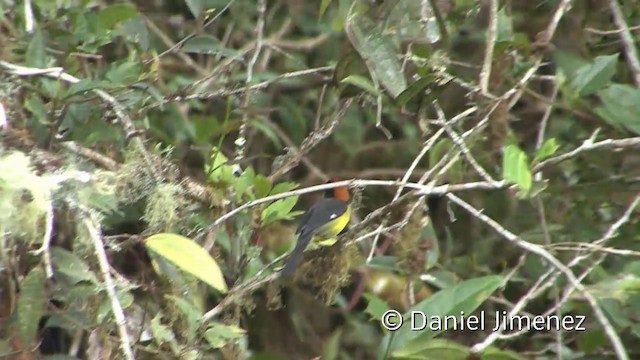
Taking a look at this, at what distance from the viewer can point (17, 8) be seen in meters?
2.11

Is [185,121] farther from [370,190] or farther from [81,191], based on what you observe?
[81,191]

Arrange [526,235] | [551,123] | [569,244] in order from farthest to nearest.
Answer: [551,123], [526,235], [569,244]

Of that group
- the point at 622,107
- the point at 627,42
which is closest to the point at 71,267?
the point at 622,107

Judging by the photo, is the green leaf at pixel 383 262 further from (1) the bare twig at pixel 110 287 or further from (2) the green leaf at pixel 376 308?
(1) the bare twig at pixel 110 287

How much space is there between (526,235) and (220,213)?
0.82 m

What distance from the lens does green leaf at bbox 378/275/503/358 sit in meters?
1.88

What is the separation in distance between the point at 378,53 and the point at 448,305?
1.74 ft

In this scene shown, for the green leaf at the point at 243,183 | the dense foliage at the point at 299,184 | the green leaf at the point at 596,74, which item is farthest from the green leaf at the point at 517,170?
the green leaf at the point at 243,183

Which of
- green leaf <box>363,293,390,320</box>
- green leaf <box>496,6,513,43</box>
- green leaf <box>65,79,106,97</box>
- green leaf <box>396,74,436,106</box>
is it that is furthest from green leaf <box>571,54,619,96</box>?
green leaf <box>65,79,106,97</box>

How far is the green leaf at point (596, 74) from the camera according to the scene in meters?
2.18

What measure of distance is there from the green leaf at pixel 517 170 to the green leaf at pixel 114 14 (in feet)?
2.86

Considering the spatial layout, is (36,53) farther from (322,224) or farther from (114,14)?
(322,224)

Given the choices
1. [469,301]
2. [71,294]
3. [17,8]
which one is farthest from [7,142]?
[469,301]

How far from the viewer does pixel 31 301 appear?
5.23ft
